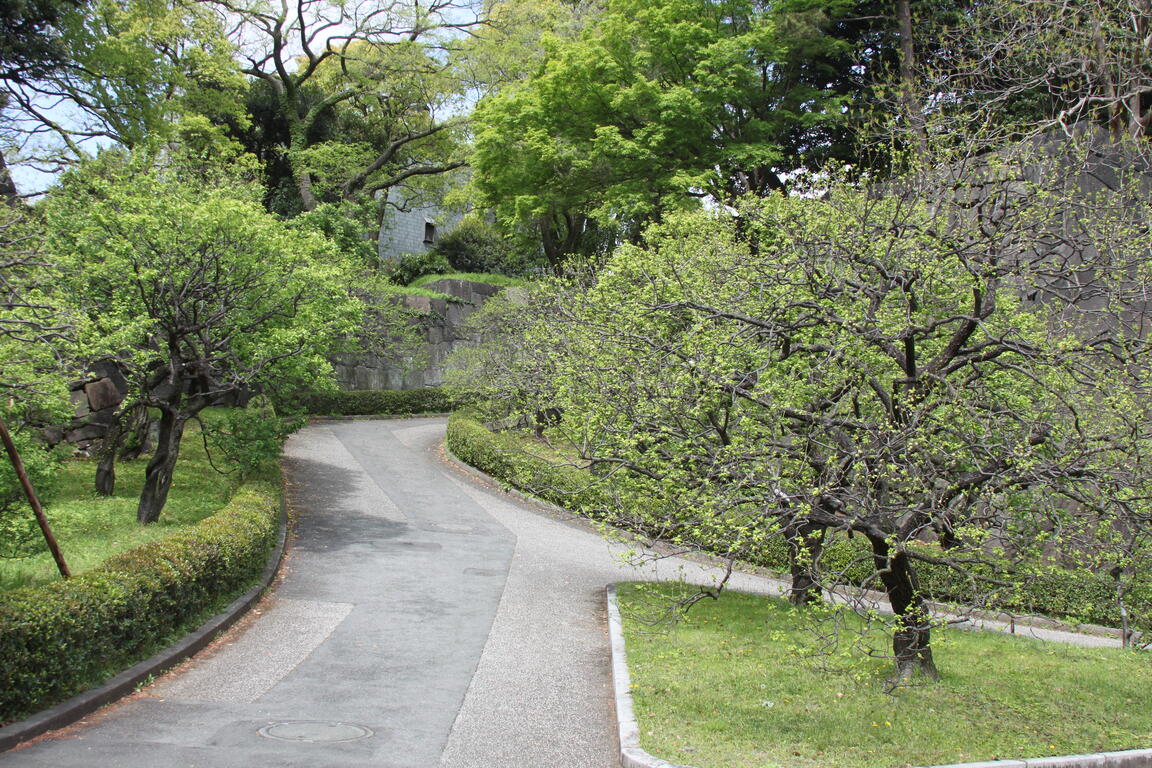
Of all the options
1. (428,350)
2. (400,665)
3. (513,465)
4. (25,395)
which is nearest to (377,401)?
(428,350)

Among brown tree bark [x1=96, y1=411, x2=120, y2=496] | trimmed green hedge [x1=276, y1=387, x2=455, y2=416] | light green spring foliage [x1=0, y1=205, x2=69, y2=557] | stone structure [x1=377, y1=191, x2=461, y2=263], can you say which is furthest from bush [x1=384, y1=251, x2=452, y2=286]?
light green spring foliage [x1=0, y1=205, x2=69, y2=557]

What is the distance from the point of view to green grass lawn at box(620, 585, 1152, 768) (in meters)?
6.68

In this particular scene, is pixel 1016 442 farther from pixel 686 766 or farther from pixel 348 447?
pixel 348 447

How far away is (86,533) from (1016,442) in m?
12.9

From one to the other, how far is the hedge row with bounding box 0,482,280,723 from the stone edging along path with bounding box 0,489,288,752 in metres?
0.10

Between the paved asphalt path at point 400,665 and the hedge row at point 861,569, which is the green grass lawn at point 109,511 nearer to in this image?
the paved asphalt path at point 400,665

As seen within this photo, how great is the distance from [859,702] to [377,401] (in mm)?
25494

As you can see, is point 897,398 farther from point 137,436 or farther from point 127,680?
point 137,436

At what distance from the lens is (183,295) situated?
45.1ft

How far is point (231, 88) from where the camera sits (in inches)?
1225

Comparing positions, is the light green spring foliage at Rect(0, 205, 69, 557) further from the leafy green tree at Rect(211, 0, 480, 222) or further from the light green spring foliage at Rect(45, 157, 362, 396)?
the leafy green tree at Rect(211, 0, 480, 222)

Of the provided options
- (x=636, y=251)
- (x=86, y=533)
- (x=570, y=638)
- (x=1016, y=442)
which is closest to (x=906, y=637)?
(x=1016, y=442)

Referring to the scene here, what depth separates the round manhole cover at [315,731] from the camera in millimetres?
6926

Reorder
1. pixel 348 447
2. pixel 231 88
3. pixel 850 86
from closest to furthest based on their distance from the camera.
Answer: pixel 348 447 → pixel 850 86 → pixel 231 88
